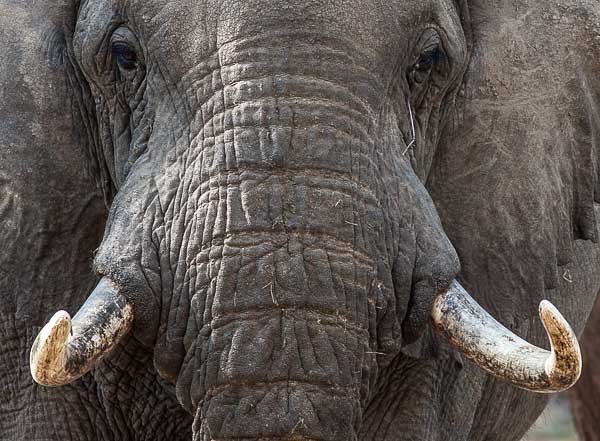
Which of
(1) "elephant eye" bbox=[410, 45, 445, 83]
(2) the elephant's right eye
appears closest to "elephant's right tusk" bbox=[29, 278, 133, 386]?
(2) the elephant's right eye

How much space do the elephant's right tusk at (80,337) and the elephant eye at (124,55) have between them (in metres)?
0.64

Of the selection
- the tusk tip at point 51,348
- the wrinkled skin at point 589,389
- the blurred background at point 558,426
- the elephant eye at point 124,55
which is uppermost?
the elephant eye at point 124,55

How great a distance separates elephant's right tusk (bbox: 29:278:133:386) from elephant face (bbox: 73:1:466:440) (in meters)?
0.05

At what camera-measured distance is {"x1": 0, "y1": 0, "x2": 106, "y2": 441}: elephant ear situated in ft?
17.4

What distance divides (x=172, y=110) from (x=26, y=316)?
851mm

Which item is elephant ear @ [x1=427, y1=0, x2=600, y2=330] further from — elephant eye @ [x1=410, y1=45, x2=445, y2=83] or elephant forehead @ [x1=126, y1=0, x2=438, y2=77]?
elephant forehead @ [x1=126, y1=0, x2=438, y2=77]

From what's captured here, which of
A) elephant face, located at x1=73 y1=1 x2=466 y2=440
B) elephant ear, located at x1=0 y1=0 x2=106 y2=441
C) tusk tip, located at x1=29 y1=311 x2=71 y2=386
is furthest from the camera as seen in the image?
elephant ear, located at x1=0 y1=0 x2=106 y2=441

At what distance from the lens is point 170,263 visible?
15.6 ft

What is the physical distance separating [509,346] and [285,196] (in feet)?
2.18

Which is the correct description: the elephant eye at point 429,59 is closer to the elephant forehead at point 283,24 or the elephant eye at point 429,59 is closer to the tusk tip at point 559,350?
the elephant forehead at point 283,24

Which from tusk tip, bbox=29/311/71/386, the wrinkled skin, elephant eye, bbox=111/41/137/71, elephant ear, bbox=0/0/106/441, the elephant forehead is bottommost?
the wrinkled skin

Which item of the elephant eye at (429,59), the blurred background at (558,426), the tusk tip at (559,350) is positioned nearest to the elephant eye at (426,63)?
the elephant eye at (429,59)

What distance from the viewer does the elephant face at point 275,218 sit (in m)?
4.60

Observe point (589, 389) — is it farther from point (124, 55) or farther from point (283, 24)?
point (283, 24)
